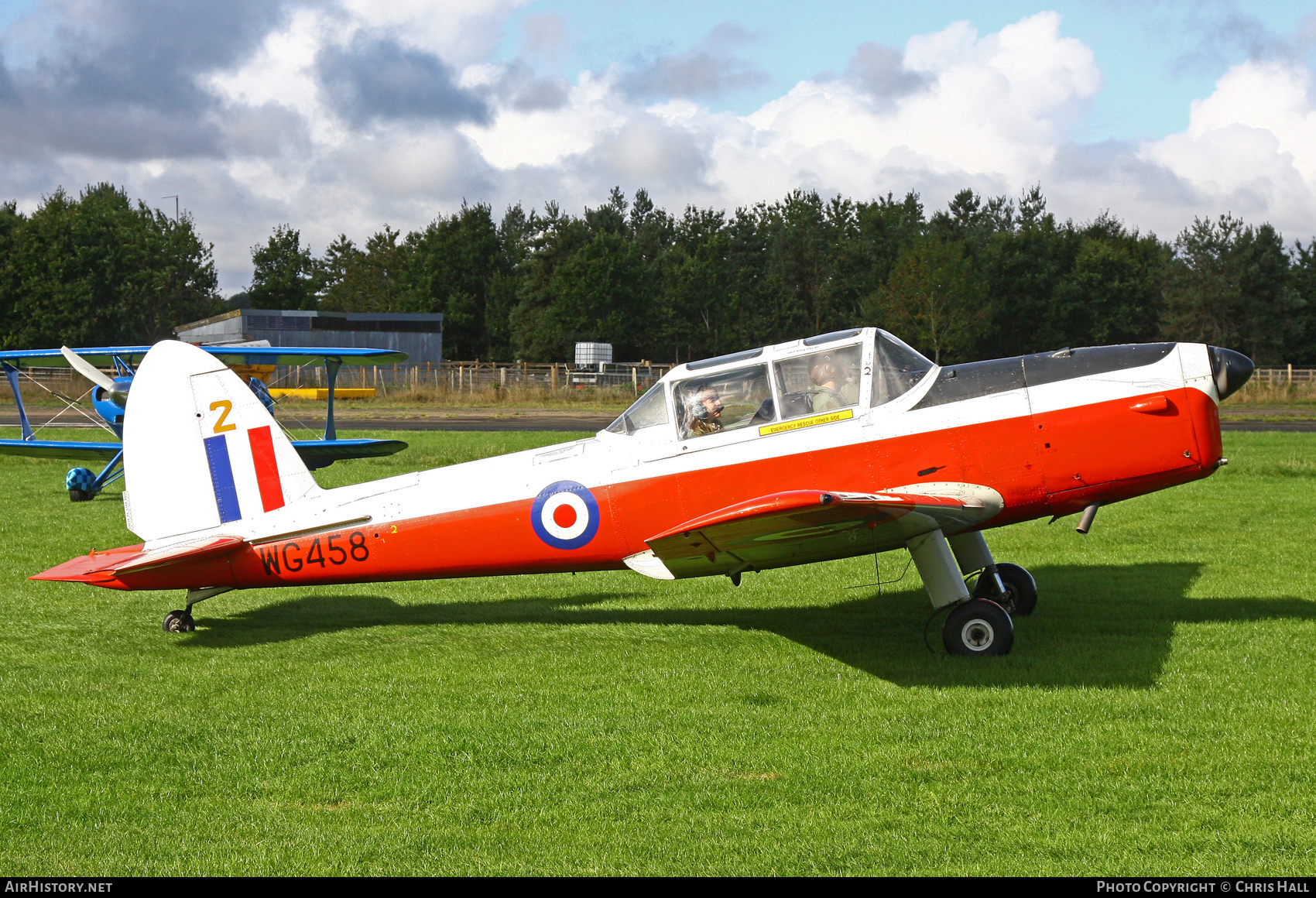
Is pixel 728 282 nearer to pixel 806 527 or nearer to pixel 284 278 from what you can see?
pixel 284 278

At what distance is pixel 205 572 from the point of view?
717cm

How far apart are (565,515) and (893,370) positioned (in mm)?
2391

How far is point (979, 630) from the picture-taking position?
645cm

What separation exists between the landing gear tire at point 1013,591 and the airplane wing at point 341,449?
31.7 ft

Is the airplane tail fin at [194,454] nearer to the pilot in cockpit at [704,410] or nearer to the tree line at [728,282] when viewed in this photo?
the pilot in cockpit at [704,410]

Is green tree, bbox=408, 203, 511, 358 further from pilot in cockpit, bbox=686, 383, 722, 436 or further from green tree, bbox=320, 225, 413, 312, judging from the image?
pilot in cockpit, bbox=686, 383, 722, 436

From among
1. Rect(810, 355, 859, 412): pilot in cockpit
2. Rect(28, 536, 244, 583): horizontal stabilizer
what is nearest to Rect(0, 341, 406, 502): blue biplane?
Rect(28, 536, 244, 583): horizontal stabilizer

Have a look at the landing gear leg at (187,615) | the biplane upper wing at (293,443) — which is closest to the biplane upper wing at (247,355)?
the biplane upper wing at (293,443)

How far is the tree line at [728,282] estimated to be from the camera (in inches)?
2295

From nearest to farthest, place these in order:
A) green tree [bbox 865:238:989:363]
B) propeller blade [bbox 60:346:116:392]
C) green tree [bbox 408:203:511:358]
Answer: propeller blade [bbox 60:346:116:392], green tree [bbox 865:238:989:363], green tree [bbox 408:203:511:358]

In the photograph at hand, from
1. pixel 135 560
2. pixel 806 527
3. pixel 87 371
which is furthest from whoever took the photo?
pixel 87 371

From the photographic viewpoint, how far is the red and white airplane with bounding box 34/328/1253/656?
6.39 metres

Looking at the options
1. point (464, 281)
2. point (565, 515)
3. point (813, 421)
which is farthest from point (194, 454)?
point (464, 281)

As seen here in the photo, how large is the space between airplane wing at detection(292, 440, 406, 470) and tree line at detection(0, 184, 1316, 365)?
43722mm
